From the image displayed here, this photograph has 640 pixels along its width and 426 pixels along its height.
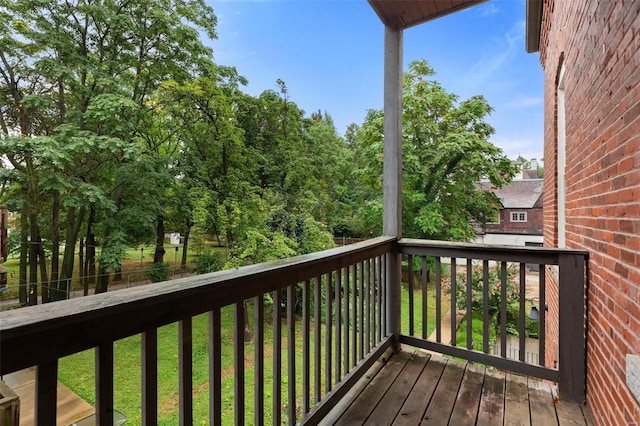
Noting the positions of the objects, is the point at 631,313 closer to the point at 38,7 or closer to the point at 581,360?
the point at 581,360

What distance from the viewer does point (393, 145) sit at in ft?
8.20

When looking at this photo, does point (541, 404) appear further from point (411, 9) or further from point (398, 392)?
point (411, 9)

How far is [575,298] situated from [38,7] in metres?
6.70

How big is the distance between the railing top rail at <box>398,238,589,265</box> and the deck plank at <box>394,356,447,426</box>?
81 centimetres

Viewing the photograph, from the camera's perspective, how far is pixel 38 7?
4.18 meters

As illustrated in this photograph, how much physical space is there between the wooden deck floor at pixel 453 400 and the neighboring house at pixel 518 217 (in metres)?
4.01

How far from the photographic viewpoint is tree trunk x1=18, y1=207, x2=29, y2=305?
103 inches

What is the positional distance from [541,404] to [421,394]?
685 mm

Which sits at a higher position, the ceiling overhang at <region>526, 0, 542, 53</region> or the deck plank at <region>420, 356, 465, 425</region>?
the ceiling overhang at <region>526, 0, 542, 53</region>

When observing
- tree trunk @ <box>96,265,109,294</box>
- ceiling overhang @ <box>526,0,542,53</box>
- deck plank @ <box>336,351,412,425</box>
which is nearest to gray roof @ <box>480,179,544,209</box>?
ceiling overhang @ <box>526,0,542,53</box>

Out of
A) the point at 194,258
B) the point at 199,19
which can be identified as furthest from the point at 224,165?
the point at 199,19

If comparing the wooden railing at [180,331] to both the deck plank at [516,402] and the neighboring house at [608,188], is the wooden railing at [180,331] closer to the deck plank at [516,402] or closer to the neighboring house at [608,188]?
the deck plank at [516,402]

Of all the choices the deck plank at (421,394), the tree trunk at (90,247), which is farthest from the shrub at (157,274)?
the deck plank at (421,394)

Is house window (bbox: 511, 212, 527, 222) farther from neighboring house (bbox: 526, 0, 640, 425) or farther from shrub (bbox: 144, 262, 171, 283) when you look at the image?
shrub (bbox: 144, 262, 171, 283)
